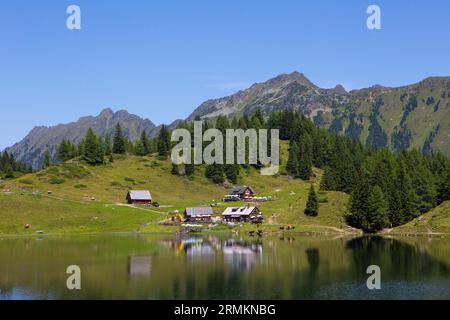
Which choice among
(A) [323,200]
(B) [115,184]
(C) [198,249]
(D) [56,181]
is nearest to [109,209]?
(B) [115,184]

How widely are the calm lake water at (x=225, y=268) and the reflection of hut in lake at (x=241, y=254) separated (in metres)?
0.17

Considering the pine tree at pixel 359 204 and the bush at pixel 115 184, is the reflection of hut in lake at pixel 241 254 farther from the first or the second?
the bush at pixel 115 184

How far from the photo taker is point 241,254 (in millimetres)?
98062

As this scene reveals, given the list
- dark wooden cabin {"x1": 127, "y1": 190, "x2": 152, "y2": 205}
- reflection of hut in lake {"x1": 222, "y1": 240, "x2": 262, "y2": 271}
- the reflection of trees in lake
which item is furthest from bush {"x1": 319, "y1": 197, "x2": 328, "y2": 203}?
dark wooden cabin {"x1": 127, "y1": 190, "x2": 152, "y2": 205}

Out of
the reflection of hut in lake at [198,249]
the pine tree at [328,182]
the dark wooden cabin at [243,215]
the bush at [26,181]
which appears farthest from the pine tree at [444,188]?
the bush at [26,181]

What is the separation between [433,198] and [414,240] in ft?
→ 127

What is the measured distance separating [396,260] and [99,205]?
10420 centimetres

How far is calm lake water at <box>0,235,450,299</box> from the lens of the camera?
61.8 m

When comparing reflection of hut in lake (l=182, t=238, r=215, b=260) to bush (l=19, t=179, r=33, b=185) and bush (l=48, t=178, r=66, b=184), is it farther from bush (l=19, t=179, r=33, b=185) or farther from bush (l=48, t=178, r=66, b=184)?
bush (l=19, t=179, r=33, b=185)

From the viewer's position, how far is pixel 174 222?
154125mm

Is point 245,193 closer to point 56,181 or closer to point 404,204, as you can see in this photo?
point 404,204

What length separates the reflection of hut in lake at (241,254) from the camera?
→ 83750 millimetres
